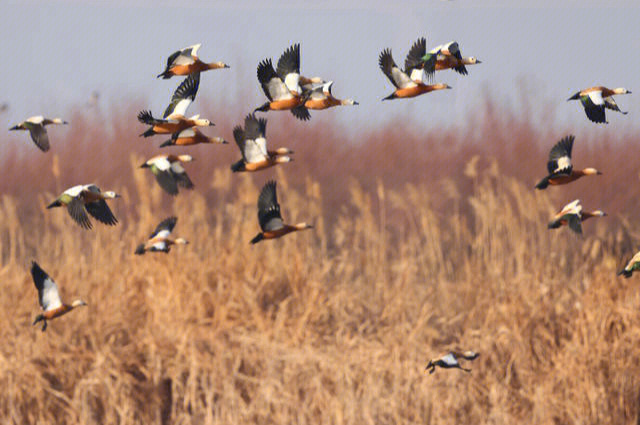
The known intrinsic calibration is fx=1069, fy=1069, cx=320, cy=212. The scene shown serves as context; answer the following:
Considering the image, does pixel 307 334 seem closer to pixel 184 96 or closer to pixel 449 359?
pixel 449 359

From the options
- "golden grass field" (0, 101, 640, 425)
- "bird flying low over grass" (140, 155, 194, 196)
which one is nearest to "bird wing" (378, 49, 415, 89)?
"bird flying low over grass" (140, 155, 194, 196)

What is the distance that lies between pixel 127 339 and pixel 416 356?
1.82 meters

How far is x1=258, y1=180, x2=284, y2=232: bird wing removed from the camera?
2.48 metres

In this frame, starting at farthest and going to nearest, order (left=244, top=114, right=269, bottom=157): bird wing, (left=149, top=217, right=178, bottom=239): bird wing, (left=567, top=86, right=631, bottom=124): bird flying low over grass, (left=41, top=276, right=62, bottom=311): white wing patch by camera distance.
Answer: (left=149, top=217, right=178, bottom=239): bird wing → (left=41, top=276, right=62, bottom=311): white wing patch → (left=244, top=114, right=269, bottom=157): bird wing → (left=567, top=86, right=631, bottom=124): bird flying low over grass

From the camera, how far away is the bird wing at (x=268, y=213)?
248 centimetres

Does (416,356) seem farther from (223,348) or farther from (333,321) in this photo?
(223,348)

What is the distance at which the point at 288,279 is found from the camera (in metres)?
7.00

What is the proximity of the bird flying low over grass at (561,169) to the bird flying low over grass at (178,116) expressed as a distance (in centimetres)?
74

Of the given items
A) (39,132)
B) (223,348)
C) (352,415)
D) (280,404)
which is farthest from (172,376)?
(39,132)

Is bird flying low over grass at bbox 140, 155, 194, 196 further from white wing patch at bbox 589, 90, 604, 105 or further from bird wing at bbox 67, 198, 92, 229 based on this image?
white wing patch at bbox 589, 90, 604, 105

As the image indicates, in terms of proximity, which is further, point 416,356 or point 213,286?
point 213,286

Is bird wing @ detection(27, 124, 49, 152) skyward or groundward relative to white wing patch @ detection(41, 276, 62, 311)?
skyward

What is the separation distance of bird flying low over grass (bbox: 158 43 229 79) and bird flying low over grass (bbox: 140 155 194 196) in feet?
1.00

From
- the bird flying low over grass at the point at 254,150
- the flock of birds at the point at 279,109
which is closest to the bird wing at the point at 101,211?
→ the flock of birds at the point at 279,109
